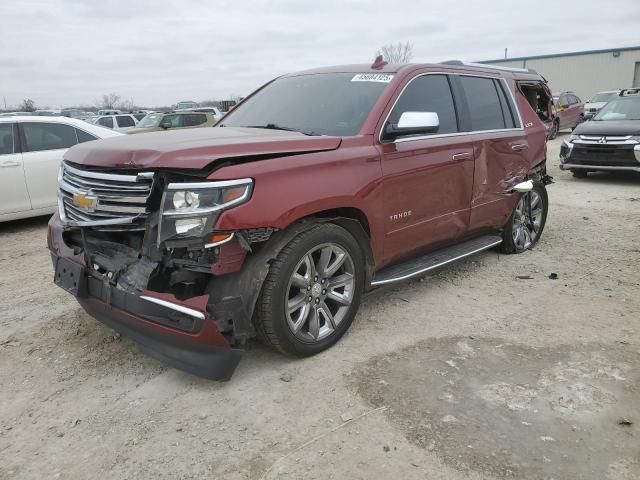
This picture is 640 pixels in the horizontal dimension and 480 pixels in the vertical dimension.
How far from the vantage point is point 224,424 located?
110 inches

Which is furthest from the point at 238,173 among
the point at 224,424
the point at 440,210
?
the point at 440,210

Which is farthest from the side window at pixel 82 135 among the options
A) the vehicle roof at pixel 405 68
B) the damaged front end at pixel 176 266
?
the damaged front end at pixel 176 266

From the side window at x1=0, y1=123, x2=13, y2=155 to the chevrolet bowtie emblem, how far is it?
4.53m

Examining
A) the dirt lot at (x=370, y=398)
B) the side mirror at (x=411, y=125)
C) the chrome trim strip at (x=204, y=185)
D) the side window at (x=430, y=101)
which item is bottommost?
the dirt lot at (x=370, y=398)

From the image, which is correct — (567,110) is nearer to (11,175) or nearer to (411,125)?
(411,125)

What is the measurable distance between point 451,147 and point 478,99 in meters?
0.88


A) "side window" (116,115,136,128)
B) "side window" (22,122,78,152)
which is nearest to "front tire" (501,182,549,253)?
"side window" (22,122,78,152)

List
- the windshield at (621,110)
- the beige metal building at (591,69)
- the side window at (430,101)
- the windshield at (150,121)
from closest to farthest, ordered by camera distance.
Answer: the side window at (430,101)
the windshield at (621,110)
the windshield at (150,121)
the beige metal building at (591,69)

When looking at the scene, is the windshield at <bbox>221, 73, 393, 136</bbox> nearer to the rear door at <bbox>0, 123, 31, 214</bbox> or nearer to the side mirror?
the side mirror

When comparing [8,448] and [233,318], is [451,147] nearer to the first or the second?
[233,318]

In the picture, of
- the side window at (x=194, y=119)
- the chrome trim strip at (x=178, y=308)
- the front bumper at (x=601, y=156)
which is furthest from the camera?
the side window at (x=194, y=119)

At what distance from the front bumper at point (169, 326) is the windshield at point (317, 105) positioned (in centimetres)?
165

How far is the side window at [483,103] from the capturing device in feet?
15.7

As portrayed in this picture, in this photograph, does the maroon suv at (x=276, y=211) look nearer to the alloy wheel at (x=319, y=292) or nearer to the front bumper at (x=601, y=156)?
the alloy wheel at (x=319, y=292)
